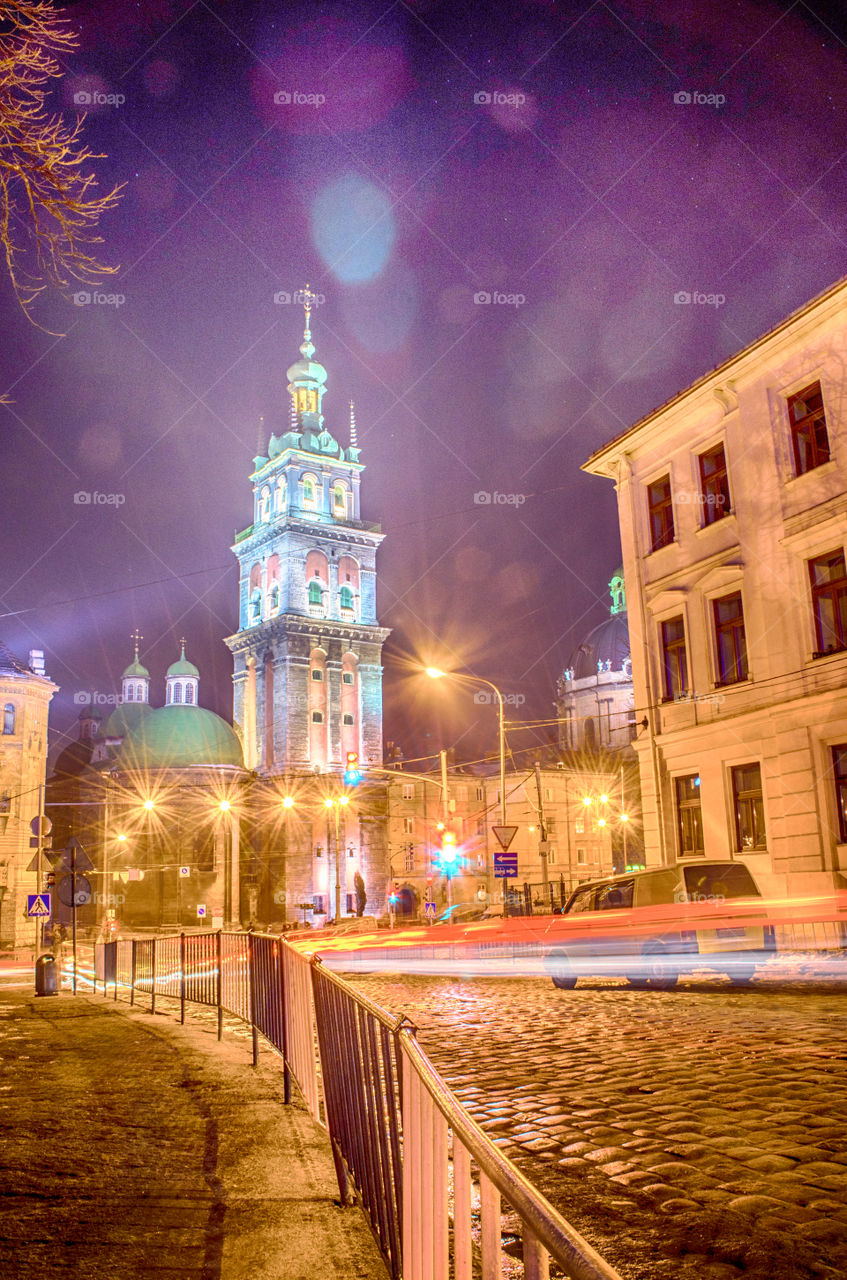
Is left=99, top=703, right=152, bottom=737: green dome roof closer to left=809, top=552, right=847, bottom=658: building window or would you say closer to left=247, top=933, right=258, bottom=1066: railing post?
left=809, top=552, right=847, bottom=658: building window

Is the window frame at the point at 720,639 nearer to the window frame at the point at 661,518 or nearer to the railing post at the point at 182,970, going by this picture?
the window frame at the point at 661,518

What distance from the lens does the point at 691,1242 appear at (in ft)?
14.4

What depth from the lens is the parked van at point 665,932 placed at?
15.1 metres

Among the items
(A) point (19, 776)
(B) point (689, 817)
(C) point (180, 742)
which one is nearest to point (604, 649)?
(C) point (180, 742)

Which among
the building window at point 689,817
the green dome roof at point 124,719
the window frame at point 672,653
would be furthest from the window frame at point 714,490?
the green dome roof at point 124,719

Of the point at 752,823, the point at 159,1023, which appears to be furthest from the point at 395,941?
the point at 159,1023

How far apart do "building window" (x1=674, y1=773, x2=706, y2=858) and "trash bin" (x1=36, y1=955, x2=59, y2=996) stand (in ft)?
46.5

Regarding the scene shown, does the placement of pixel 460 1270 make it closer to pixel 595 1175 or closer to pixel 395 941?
pixel 595 1175

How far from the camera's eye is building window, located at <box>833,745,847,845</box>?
18.7 m

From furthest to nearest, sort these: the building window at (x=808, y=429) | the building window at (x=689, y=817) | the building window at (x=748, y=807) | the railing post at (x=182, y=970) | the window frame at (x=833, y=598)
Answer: the building window at (x=689, y=817), the building window at (x=748, y=807), the building window at (x=808, y=429), the window frame at (x=833, y=598), the railing post at (x=182, y=970)

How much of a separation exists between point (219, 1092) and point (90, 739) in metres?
80.6

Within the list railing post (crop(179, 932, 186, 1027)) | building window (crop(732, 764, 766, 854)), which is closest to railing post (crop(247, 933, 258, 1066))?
railing post (crop(179, 932, 186, 1027))

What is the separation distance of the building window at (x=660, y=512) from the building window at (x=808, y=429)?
433 centimetres

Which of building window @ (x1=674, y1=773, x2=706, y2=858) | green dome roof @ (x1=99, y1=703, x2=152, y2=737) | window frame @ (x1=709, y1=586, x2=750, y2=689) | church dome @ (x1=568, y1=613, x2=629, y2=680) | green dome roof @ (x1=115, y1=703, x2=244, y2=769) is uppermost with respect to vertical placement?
church dome @ (x1=568, y1=613, x2=629, y2=680)
